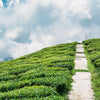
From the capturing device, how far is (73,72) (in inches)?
768

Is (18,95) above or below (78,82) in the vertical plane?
below

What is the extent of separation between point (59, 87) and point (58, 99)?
278 centimetres

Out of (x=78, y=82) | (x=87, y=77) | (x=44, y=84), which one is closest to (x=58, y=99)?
(x=44, y=84)

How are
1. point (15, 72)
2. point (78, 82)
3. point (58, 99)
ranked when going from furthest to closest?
point (15, 72), point (78, 82), point (58, 99)

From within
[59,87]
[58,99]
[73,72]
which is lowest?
[58,99]

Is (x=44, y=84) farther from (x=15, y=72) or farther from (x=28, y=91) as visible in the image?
(x=15, y=72)

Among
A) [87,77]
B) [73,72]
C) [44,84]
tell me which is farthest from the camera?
[73,72]

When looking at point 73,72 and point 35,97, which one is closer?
point 35,97

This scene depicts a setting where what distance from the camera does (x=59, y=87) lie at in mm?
14062

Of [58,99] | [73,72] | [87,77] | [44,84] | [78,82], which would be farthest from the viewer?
[73,72]

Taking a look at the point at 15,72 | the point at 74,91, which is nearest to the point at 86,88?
the point at 74,91

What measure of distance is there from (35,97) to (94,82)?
21.0 ft

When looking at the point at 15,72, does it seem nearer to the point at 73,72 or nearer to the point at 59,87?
the point at 73,72

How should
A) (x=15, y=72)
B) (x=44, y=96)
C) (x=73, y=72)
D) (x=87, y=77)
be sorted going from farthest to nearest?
(x=15, y=72) → (x=73, y=72) → (x=87, y=77) → (x=44, y=96)
